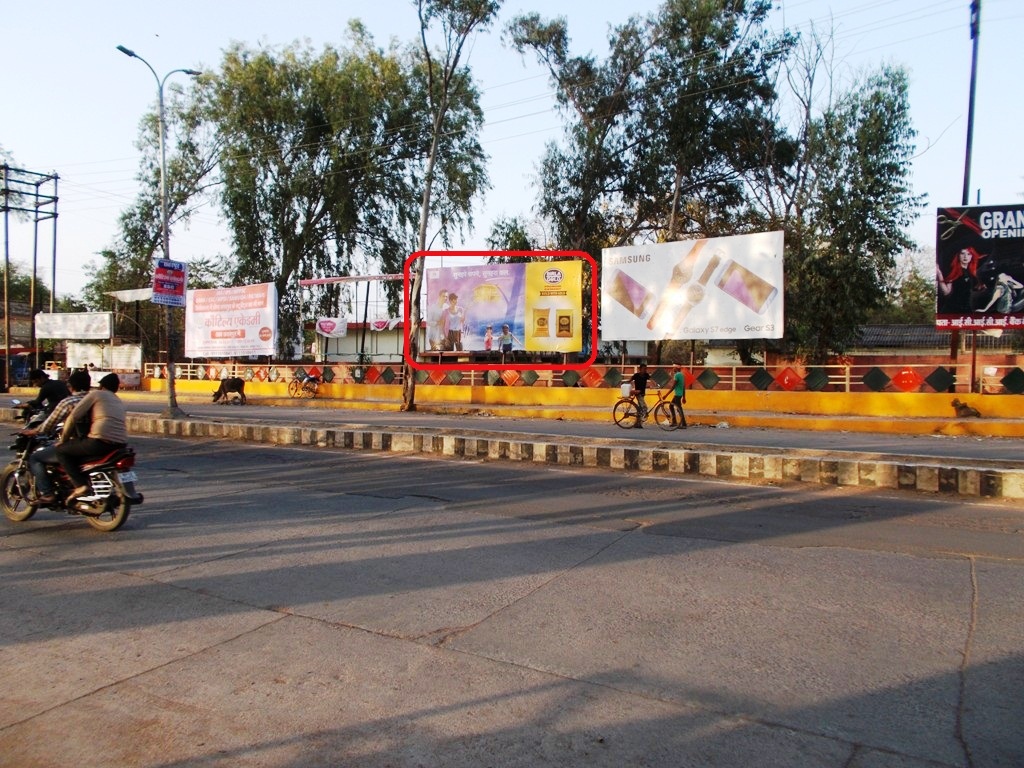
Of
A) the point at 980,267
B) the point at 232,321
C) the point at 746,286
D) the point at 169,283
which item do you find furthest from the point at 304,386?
the point at 980,267

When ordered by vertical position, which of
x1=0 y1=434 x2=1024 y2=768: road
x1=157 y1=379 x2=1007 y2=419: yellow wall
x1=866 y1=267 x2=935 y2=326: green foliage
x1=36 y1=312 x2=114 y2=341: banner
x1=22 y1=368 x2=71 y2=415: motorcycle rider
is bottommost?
x1=0 y1=434 x2=1024 y2=768: road

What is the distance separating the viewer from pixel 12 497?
7438mm

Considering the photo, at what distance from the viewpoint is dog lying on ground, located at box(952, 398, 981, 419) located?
56.8ft

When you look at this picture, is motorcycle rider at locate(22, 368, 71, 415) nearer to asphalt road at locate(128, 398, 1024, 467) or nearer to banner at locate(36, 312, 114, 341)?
asphalt road at locate(128, 398, 1024, 467)

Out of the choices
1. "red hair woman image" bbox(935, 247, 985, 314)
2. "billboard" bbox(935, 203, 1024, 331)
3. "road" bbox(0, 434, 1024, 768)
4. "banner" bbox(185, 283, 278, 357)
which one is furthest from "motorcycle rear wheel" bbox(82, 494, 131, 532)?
"banner" bbox(185, 283, 278, 357)

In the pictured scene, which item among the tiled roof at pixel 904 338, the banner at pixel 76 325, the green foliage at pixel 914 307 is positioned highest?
the green foliage at pixel 914 307

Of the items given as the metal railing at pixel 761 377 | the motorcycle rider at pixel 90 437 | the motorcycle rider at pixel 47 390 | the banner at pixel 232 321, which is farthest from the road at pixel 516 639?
the banner at pixel 232 321

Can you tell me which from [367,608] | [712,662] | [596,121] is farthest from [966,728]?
[596,121]

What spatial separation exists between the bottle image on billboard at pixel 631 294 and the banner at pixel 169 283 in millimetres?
11995

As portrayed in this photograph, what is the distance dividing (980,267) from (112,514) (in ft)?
62.5

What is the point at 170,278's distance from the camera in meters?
18.5

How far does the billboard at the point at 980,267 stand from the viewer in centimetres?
1731

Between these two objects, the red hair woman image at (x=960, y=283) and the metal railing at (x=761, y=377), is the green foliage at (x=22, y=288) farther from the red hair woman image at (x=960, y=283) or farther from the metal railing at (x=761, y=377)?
the red hair woman image at (x=960, y=283)

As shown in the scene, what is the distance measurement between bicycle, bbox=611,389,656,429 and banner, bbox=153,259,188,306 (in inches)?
457
